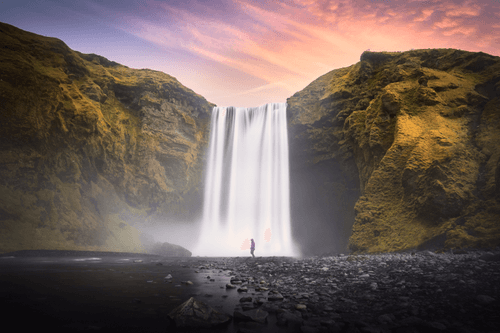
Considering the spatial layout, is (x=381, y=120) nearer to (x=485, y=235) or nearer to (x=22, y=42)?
(x=485, y=235)

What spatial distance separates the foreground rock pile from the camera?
3.10m

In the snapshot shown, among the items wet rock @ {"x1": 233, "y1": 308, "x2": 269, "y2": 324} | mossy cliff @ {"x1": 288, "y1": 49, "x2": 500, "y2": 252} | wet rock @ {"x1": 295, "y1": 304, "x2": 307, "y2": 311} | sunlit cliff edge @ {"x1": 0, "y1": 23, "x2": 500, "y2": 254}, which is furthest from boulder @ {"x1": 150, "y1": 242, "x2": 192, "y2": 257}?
wet rock @ {"x1": 295, "y1": 304, "x2": 307, "y2": 311}

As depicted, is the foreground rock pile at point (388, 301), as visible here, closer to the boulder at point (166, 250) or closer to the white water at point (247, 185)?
the boulder at point (166, 250)

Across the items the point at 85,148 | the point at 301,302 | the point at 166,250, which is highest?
the point at 85,148

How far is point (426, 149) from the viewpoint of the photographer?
1208 cm

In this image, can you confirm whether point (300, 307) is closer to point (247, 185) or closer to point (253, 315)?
point (253, 315)

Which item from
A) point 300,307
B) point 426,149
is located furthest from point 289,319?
point 426,149

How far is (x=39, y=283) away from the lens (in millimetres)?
6164

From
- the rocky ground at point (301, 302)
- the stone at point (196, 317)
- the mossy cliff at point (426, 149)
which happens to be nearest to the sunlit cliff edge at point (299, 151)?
the mossy cliff at point (426, 149)

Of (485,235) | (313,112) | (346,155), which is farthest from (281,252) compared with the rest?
(485,235)

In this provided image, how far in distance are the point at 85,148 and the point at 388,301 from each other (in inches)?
940

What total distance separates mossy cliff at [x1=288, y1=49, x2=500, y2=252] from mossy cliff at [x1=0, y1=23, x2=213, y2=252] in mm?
18894

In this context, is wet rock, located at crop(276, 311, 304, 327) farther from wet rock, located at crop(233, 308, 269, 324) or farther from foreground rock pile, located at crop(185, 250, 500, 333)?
wet rock, located at crop(233, 308, 269, 324)

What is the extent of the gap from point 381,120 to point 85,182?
23670mm
